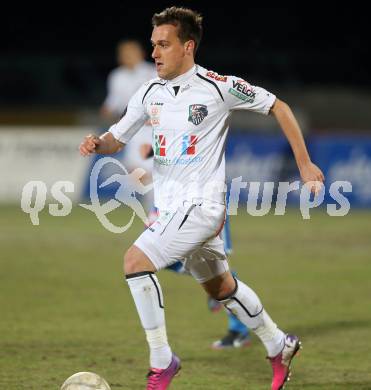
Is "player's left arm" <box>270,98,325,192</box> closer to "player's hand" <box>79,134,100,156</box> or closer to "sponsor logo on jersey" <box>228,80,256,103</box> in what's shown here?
→ "sponsor logo on jersey" <box>228,80,256,103</box>

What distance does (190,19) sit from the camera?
586 cm

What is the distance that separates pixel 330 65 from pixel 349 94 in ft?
4.55

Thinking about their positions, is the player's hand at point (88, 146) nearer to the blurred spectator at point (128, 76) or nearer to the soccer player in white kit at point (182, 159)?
the soccer player in white kit at point (182, 159)

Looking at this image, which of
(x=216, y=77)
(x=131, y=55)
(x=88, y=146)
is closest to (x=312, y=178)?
(x=216, y=77)

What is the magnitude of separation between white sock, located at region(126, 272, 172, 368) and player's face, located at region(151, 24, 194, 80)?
1270mm

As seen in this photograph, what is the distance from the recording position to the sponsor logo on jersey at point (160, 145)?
580cm

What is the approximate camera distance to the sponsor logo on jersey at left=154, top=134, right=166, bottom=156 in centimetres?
580

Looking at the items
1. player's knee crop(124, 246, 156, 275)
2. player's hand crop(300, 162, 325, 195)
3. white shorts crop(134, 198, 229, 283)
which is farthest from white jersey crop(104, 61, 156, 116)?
player's knee crop(124, 246, 156, 275)

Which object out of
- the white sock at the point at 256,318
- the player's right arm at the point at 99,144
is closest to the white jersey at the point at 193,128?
the player's right arm at the point at 99,144

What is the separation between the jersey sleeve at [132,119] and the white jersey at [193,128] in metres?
0.08

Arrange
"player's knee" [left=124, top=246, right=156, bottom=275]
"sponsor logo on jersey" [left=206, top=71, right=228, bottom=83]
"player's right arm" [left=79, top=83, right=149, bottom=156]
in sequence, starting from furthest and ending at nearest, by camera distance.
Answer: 1. "player's right arm" [left=79, top=83, right=149, bottom=156]
2. "sponsor logo on jersey" [left=206, top=71, right=228, bottom=83]
3. "player's knee" [left=124, top=246, right=156, bottom=275]

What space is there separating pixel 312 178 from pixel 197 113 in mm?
811

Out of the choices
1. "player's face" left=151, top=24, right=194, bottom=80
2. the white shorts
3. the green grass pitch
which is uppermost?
"player's face" left=151, top=24, right=194, bottom=80

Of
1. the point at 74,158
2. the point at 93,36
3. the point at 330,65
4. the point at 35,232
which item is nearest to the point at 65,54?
the point at 93,36
